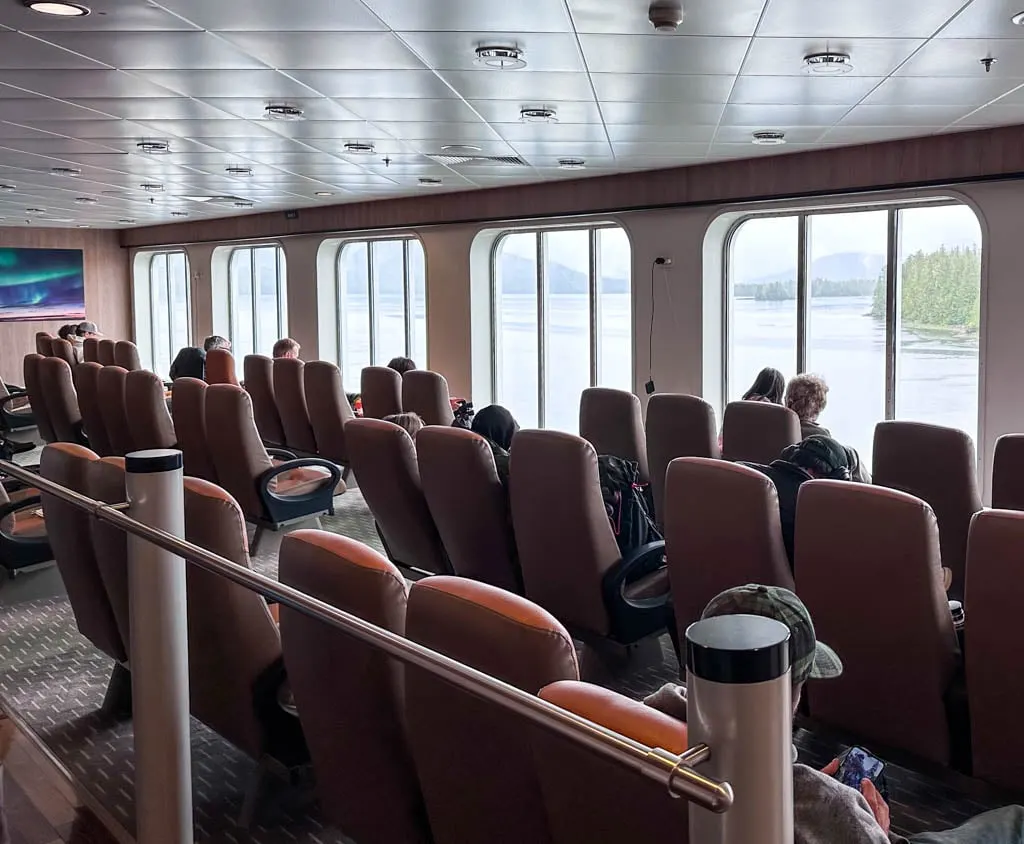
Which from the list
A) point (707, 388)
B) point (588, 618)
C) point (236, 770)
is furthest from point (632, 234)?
point (236, 770)

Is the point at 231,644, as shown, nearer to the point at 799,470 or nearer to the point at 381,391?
the point at 799,470

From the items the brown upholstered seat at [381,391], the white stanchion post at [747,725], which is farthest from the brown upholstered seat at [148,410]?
the white stanchion post at [747,725]

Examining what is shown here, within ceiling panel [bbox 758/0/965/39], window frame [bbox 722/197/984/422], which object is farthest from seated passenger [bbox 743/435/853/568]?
window frame [bbox 722/197/984/422]

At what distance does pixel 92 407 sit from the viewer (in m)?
7.02

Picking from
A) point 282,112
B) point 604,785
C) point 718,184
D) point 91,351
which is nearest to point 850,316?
point 718,184

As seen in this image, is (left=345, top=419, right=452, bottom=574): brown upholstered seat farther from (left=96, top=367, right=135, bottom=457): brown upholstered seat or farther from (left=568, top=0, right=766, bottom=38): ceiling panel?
(left=96, top=367, right=135, bottom=457): brown upholstered seat

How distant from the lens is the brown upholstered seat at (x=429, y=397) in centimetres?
637

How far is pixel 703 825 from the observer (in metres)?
0.91

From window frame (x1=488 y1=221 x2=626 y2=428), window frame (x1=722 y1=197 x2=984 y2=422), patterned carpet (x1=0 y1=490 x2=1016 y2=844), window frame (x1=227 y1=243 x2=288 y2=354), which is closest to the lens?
patterned carpet (x1=0 y1=490 x2=1016 y2=844)

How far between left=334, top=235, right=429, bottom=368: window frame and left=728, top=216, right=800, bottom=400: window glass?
3.98 metres

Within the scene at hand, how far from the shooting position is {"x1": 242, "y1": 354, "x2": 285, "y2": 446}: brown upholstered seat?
25.1 feet

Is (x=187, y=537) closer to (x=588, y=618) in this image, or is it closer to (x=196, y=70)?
(x=588, y=618)

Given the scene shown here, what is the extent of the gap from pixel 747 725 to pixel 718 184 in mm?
7714

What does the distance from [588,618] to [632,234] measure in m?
6.08
